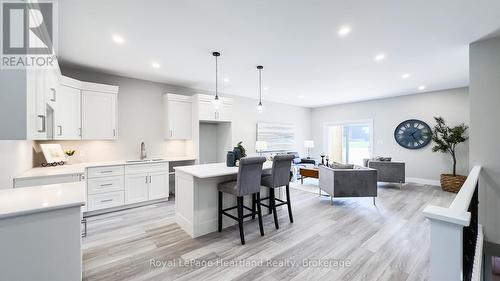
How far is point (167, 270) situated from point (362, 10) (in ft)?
11.1

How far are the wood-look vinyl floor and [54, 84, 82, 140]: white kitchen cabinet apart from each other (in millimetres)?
1495

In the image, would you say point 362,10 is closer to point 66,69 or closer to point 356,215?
point 356,215

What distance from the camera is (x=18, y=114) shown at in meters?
1.38

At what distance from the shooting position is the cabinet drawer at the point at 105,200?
11.5 feet

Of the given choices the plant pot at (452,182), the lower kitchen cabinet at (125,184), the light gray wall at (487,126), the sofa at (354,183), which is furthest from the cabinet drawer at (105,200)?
the plant pot at (452,182)

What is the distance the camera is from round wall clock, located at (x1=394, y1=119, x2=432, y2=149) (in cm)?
605

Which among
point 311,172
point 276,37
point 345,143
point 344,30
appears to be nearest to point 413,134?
point 345,143

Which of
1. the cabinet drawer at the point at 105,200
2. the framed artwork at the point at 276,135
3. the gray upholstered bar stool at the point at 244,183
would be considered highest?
the framed artwork at the point at 276,135

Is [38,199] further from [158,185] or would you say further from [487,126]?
[487,126]

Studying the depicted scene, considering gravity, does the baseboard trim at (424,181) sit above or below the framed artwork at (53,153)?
below

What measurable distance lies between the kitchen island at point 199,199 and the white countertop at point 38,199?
4.03 ft

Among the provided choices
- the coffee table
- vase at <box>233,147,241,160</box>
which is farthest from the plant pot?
vase at <box>233,147,241,160</box>

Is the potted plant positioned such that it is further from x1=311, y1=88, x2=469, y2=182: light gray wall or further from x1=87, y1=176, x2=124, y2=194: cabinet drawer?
x1=87, y1=176, x2=124, y2=194: cabinet drawer

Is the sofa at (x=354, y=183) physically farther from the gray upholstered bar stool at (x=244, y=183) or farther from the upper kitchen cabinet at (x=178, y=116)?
the upper kitchen cabinet at (x=178, y=116)
